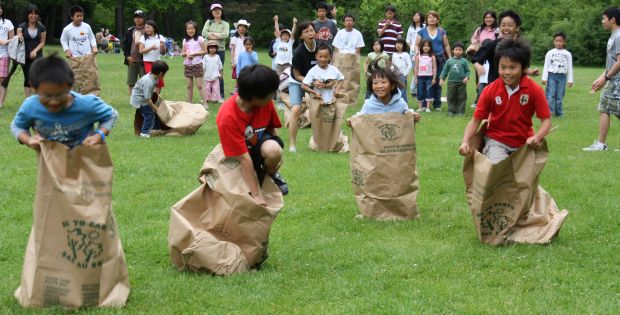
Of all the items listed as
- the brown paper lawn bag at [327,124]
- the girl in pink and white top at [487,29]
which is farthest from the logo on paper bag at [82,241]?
the girl in pink and white top at [487,29]

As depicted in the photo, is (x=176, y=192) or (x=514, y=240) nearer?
(x=514, y=240)

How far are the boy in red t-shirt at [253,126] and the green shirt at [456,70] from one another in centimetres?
964

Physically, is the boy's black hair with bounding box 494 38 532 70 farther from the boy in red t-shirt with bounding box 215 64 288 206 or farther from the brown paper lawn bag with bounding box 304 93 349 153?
the brown paper lawn bag with bounding box 304 93 349 153

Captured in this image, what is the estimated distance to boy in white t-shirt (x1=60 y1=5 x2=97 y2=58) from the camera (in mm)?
14156

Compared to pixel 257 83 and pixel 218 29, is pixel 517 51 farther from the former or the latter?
pixel 218 29

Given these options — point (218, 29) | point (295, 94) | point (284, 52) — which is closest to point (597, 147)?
point (295, 94)

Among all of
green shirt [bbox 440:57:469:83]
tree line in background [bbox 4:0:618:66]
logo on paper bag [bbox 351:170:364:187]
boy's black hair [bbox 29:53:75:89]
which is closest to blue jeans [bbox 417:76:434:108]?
green shirt [bbox 440:57:469:83]

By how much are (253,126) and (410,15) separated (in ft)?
120

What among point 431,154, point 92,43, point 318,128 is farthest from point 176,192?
point 92,43

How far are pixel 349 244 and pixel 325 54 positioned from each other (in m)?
4.42

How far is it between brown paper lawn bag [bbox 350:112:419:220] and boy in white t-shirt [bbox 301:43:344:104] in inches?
129

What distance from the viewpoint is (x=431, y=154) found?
34.6 ft

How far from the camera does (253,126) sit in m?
5.48

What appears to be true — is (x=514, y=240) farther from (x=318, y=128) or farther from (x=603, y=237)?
(x=318, y=128)
